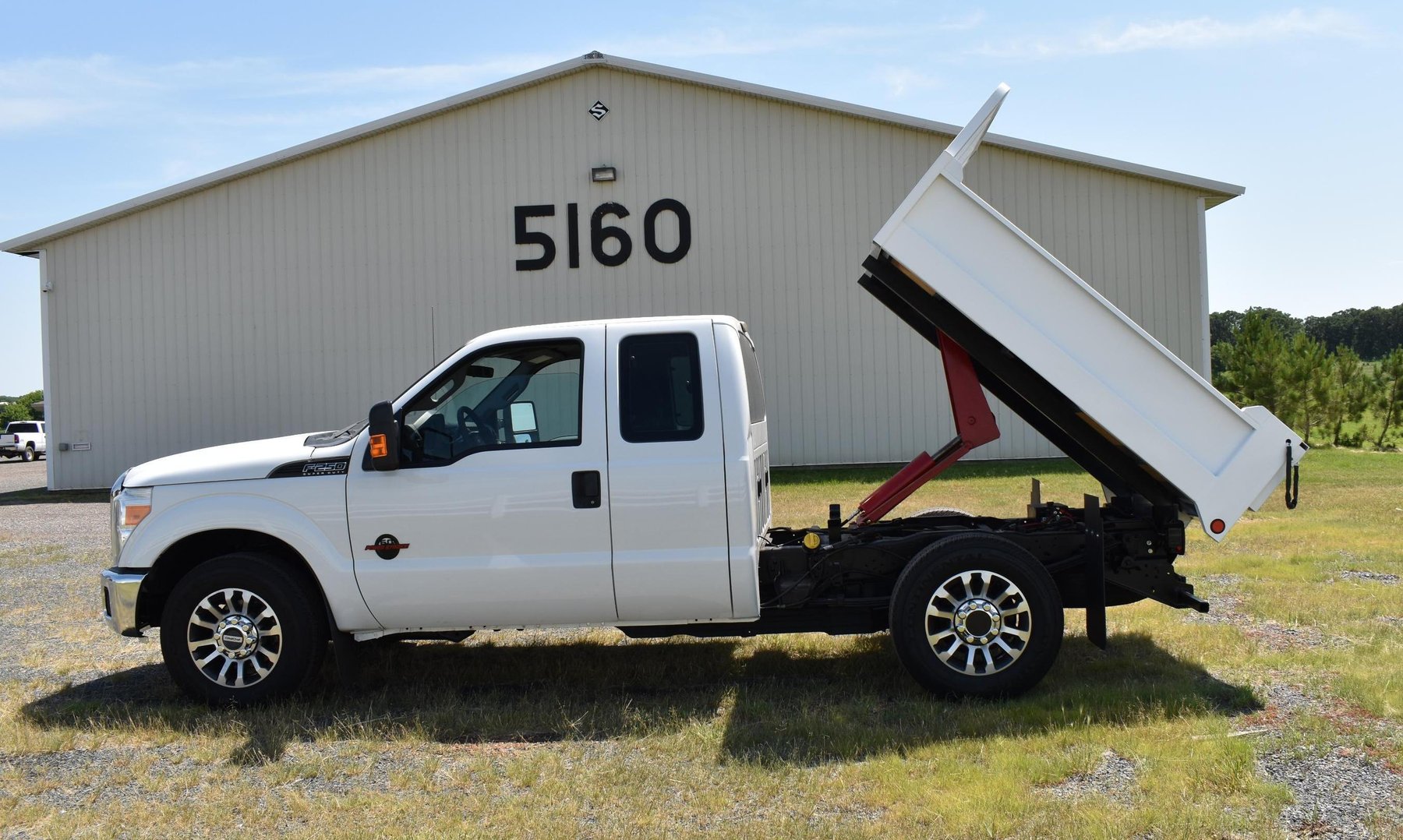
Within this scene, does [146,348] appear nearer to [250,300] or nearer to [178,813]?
[250,300]

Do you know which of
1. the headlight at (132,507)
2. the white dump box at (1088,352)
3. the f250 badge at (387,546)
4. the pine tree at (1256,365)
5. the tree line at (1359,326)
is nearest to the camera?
the white dump box at (1088,352)

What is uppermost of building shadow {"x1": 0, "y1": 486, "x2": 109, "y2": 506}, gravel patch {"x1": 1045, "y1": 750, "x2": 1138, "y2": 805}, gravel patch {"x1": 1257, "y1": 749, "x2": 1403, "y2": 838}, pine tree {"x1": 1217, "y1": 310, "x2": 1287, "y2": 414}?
pine tree {"x1": 1217, "y1": 310, "x2": 1287, "y2": 414}

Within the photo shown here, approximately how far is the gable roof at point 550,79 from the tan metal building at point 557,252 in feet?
0.16

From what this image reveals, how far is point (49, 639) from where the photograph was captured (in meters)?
8.45

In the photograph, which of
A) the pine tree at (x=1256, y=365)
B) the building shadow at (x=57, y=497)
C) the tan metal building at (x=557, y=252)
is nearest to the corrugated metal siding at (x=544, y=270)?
the tan metal building at (x=557, y=252)

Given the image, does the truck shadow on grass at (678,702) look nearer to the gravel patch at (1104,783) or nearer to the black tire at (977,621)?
the black tire at (977,621)

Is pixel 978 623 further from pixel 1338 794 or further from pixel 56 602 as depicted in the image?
pixel 56 602

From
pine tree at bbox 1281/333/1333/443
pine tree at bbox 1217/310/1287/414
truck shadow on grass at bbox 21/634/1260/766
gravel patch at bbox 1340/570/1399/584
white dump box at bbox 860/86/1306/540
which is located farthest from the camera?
pine tree at bbox 1217/310/1287/414

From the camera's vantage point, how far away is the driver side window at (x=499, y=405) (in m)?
6.06

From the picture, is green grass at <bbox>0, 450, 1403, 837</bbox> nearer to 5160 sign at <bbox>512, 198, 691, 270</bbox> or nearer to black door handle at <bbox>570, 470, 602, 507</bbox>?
black door handle at <bbox>570, 470, 602, 507</bbox>

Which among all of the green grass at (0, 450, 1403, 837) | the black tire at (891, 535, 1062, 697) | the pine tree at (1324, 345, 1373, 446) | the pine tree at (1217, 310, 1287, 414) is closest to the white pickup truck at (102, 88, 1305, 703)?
the black tire at (891, 535, 1062, 697)

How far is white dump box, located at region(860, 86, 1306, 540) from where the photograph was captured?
579 centimetres

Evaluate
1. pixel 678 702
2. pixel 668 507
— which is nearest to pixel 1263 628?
pixel 678 702

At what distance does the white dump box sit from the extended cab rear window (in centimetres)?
120
